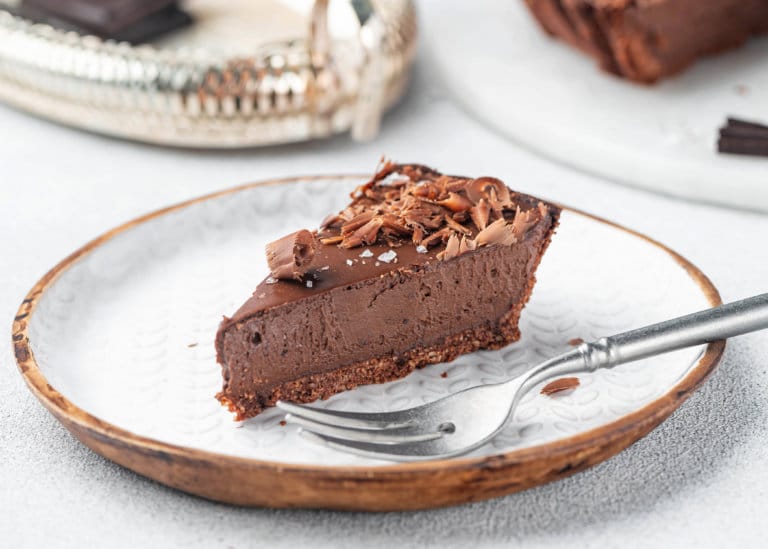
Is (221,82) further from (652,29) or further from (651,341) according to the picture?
(651,341)

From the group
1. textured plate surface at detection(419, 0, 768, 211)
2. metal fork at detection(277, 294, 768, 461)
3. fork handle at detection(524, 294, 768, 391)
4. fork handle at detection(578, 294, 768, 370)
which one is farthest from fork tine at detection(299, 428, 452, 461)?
textured plate surface at detection(419, 0, 768, 211)

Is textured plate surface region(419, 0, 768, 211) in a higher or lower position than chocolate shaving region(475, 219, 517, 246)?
lower

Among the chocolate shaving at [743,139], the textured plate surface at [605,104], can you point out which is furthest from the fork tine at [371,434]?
the chocolate shaving at [743,139]

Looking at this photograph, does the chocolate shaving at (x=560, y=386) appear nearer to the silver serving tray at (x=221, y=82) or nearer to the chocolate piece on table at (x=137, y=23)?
the silver serving tray at (x=221, y=82)

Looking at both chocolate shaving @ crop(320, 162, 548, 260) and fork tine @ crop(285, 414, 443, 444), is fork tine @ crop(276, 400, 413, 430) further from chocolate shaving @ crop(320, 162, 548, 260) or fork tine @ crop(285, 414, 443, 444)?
chocolate shaving @ crop(320, 162, 548, 260)

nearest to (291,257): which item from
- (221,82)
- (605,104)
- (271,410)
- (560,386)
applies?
(271,410)

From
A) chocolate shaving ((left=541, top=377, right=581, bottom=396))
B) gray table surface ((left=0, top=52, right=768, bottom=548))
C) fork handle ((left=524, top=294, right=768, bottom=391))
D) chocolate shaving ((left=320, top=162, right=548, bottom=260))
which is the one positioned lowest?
gray table surface ((left=0, top=52, right=768, bottom=548))

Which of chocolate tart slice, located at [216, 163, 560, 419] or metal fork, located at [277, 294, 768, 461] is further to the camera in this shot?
chocolate tart slice, located at [216, 163, 560, 419]
